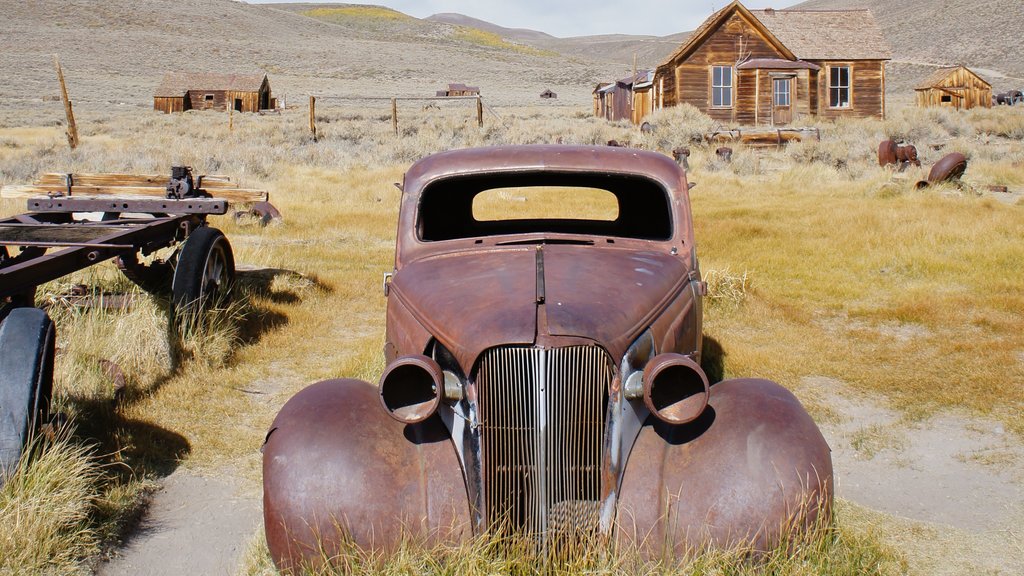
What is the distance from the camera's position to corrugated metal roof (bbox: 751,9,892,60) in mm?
31438

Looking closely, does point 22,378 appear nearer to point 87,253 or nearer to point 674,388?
point 87,253

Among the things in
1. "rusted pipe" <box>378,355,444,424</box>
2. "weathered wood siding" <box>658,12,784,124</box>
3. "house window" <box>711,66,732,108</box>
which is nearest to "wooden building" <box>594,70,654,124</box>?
"weathered wood siding" <box>658,12,784,124</box>

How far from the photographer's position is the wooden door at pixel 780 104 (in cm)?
3000

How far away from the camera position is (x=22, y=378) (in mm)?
3580

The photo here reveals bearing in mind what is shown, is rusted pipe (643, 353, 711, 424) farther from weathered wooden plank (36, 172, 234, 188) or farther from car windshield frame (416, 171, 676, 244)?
weathered wooden plank (36, 172, 234, 188)

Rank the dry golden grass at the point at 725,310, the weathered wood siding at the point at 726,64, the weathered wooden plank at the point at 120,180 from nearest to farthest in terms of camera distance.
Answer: the dry golden grass at the point at 725,310 < the weathered wooden plank at the point at 120,180 < the weathered wood siding at the point at 726,64

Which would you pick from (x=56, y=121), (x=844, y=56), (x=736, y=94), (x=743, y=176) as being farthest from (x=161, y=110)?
(x=743, y=176)

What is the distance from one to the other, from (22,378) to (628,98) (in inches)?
1454

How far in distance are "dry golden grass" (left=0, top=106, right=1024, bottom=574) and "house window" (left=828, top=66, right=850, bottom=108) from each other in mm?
13887

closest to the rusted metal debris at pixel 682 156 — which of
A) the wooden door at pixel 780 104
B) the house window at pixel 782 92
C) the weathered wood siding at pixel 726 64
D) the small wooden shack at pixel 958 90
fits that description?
the weathered wood siding at pixel 726 64

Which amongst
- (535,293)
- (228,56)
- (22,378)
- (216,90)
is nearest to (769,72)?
(535,293)

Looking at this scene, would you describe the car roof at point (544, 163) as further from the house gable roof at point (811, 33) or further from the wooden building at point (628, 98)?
the wooden building at point (628, 98)

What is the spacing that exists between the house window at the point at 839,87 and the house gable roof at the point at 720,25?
2.34 m

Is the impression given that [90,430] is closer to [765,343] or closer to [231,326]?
[231,326]
